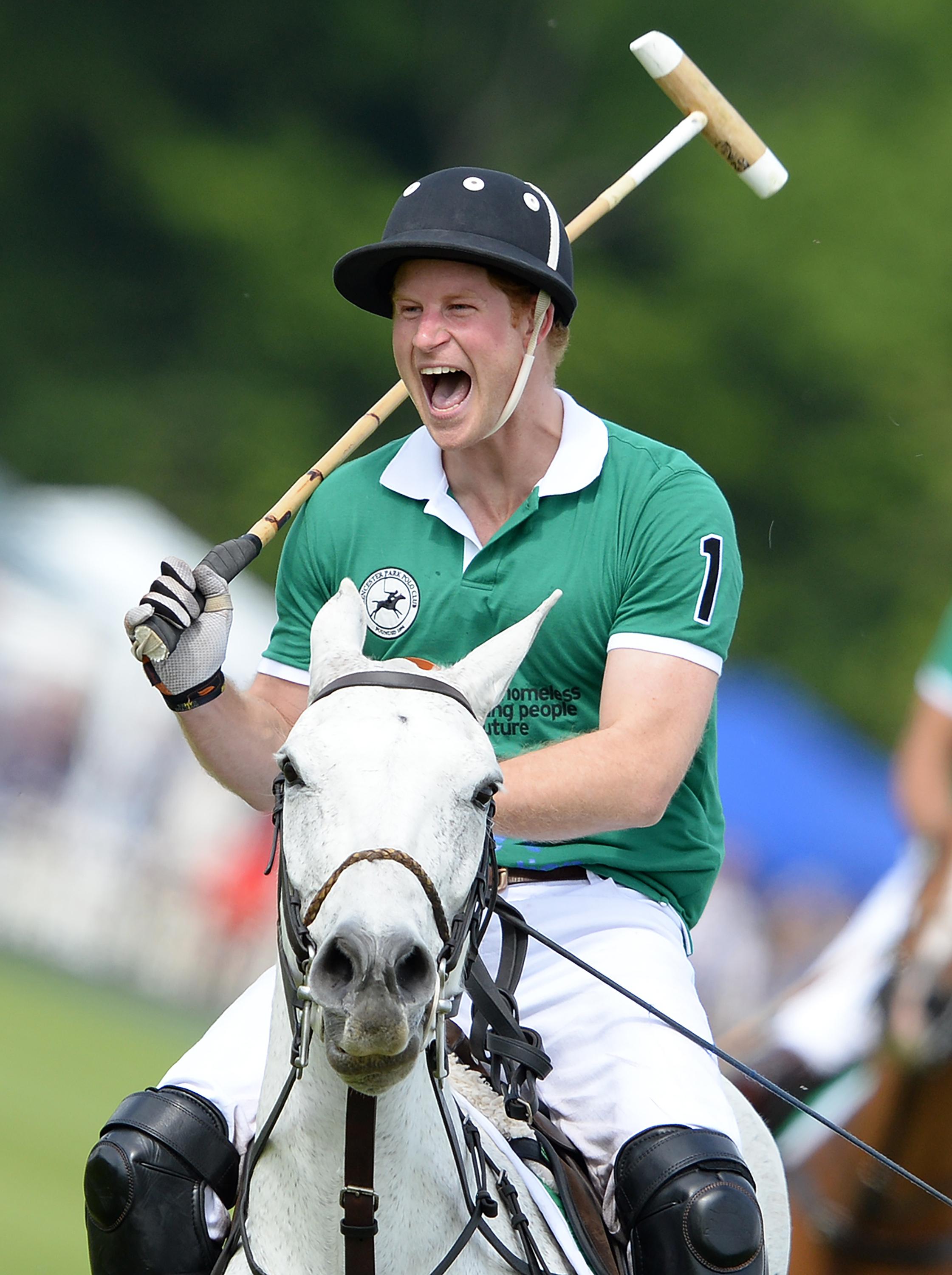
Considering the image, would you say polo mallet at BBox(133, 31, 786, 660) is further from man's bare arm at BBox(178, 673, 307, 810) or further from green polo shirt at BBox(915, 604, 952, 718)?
green polo shirt at BBox(915, 604, 952, 718)

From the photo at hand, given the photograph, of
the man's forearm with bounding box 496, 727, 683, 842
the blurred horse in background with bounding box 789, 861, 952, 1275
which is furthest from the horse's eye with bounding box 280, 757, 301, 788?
the blurred horse in background with bounding box 789, 861, 952, 1275

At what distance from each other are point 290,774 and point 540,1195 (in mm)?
818

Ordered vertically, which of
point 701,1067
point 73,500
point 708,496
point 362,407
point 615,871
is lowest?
point 701,1067

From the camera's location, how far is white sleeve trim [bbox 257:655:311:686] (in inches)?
117

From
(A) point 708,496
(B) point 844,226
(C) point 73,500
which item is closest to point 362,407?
(C) point 73,500

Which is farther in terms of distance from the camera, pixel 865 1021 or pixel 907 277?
pixel 907 277

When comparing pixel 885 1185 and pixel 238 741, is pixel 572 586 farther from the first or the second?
pixel 885 1185

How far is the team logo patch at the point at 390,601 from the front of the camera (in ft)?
9.33

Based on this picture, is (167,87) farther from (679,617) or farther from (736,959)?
(679,617)

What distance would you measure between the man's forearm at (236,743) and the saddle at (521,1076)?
1.44 ft

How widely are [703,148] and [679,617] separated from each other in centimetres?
899

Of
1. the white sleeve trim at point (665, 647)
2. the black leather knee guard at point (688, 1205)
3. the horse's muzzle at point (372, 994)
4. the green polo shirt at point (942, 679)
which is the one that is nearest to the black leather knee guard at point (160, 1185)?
the black leather knee guard at point (688, 1205)

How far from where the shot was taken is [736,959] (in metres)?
7.29

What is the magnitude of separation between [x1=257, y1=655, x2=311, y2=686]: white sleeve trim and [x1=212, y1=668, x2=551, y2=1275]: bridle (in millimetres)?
817
